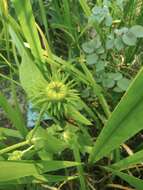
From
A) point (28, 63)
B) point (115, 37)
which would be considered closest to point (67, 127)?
point (28, 63)

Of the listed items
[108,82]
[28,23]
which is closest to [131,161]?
[108,82]

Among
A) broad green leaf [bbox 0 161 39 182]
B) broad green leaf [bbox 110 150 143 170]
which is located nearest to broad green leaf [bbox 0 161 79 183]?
broad green leaf [bbox 0 161 39 182]

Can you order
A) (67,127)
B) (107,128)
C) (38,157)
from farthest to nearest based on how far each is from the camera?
(38,157) < (67,127) < (107,128)

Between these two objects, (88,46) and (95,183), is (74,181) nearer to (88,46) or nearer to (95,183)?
(95,183)

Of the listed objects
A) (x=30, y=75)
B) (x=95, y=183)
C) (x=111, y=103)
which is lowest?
(x=95, y=183)

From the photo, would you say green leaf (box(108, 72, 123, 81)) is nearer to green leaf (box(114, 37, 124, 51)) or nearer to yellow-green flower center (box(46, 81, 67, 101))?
green leaf (box(114, 37, 124, 51))

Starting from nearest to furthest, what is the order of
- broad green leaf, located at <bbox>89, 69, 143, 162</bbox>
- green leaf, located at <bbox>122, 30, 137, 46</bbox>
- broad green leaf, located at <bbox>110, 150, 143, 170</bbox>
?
broad green leaf, located at <bbox>89, 69, 143, 162</bbox> < broad green leaf, located at <bbox>110, 150, 143, 170</bbox> < green leaf, located at <bbox>122, 30, 137, 46</bbox>

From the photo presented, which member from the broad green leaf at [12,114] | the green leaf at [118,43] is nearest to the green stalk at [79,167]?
the broad green leaf at [12,114]
